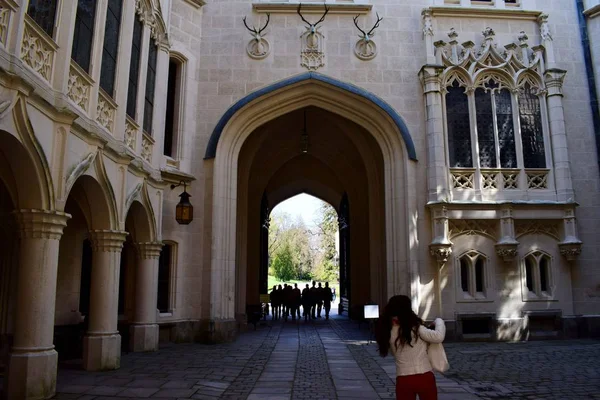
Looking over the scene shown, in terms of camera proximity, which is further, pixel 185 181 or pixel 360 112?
pixel 360 112

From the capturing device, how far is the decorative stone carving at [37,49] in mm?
6270

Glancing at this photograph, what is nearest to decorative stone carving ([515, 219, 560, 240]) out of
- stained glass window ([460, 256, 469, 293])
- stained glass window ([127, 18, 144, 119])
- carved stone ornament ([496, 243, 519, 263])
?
carved stone ornament ([496, 243, 519, 263])

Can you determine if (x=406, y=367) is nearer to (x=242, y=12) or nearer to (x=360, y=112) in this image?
(x=360, y=112)

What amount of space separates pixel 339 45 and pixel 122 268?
27.6 ft

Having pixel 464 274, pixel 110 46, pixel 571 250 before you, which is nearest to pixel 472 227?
pixel 464 274

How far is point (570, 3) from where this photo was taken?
14.9m

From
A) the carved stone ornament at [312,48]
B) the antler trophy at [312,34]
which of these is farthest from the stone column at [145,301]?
the antler trophy at [312,34]

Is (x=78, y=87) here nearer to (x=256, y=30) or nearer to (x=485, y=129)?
(x=256, y=30)

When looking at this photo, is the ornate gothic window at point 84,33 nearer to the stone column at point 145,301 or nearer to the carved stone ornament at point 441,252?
the stone column at point 145,301

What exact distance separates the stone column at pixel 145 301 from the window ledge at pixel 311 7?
7.40 m

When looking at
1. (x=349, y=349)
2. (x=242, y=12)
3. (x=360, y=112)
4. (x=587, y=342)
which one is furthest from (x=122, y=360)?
(x=587, y=342)

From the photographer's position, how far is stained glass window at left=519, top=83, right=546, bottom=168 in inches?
556

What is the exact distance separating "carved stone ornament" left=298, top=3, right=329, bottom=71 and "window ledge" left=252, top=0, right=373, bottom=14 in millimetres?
241

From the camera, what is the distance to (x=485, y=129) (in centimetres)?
1425
